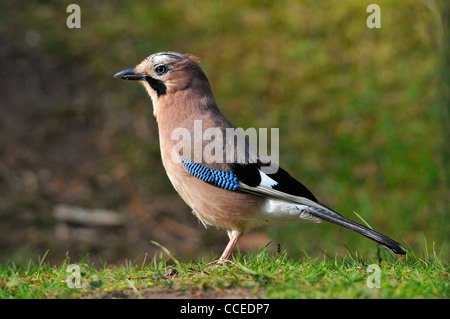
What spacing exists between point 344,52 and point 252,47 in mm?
1503

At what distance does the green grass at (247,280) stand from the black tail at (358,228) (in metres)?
0.16

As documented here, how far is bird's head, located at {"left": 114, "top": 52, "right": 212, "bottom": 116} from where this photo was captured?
574 centimetres

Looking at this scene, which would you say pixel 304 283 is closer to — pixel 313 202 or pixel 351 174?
pixel 313 202

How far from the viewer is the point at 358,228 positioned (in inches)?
189

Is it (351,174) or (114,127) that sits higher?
(114,127)

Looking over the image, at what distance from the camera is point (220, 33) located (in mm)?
10953

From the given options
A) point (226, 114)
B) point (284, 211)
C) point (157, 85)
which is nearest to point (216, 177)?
point (284, 211)

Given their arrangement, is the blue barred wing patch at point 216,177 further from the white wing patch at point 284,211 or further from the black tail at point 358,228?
the black tail at point 358,228

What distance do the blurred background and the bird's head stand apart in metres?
3.21

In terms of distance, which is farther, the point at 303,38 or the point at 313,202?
the point at 303,38

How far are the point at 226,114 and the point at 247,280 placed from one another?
19.0 feet

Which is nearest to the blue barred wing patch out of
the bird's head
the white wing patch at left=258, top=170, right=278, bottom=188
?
the white wing patch at left=258, top=170, right=278, bottom=188

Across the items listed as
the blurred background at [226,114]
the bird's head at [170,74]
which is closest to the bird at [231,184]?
the bird's head at [170,74]
